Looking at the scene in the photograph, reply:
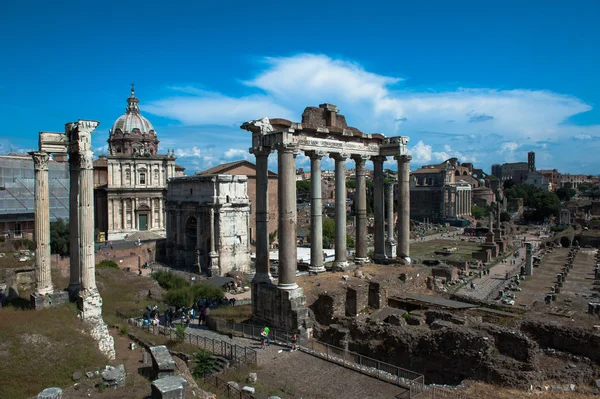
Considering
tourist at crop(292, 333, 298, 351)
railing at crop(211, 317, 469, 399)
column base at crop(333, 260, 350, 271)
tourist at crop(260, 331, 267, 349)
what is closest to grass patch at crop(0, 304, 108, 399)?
tourist at crop(260, 331, 267, 349)

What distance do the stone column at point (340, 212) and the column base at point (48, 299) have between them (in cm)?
1121

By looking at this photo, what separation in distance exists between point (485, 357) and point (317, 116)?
37.7ft

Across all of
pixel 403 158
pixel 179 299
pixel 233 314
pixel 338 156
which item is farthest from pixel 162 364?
pixel 403 158

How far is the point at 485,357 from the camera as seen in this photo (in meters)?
12.0

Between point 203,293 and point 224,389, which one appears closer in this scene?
point 224,389

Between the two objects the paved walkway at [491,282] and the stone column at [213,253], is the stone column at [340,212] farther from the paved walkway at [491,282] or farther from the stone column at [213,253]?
the stone column at [213,253]

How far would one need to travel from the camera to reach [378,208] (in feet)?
73.3

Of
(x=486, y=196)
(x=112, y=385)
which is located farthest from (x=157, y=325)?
(x=486, y=196)

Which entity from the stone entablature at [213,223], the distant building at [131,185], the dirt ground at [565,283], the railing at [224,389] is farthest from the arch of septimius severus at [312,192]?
the distant building at [131,185]

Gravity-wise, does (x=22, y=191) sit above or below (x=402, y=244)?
above

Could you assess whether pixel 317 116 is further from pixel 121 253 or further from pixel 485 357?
pixel 121 253

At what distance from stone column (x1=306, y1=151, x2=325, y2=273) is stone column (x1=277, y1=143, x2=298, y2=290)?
2.69 m

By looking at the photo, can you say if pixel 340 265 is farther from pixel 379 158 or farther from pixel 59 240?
pixel 59 240

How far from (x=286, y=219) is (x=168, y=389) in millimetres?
8516
